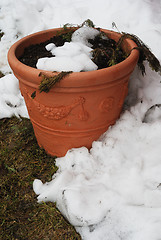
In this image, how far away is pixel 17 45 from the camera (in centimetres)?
156

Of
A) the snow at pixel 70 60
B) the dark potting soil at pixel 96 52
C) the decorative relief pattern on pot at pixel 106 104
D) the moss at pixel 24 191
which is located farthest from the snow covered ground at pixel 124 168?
the snow at pixel 70 60

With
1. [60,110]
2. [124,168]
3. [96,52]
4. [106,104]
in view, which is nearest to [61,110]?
[60,110]

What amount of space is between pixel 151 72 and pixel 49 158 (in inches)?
37.7

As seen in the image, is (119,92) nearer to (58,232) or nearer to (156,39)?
(156,39)

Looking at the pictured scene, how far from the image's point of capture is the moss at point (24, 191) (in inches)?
51.1

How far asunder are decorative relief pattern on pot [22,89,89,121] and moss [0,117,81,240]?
1.35 ft

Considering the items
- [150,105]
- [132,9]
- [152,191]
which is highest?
[132,9]

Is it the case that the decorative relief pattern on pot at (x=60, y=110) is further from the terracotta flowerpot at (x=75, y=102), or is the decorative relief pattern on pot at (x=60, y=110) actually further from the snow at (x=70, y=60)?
the snow at (x=70, y=60)

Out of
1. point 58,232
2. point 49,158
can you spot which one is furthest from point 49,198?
point 49,158

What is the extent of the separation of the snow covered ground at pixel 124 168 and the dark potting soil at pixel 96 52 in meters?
0.32

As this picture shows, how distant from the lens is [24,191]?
150 cm

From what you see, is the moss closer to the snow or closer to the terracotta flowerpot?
the terracotta flowerpot


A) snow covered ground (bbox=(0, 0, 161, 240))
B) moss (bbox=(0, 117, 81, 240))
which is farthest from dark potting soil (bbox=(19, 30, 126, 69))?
moss (bbox=(0, 117, 81, 240))

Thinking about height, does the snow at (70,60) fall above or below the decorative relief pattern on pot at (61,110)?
above
